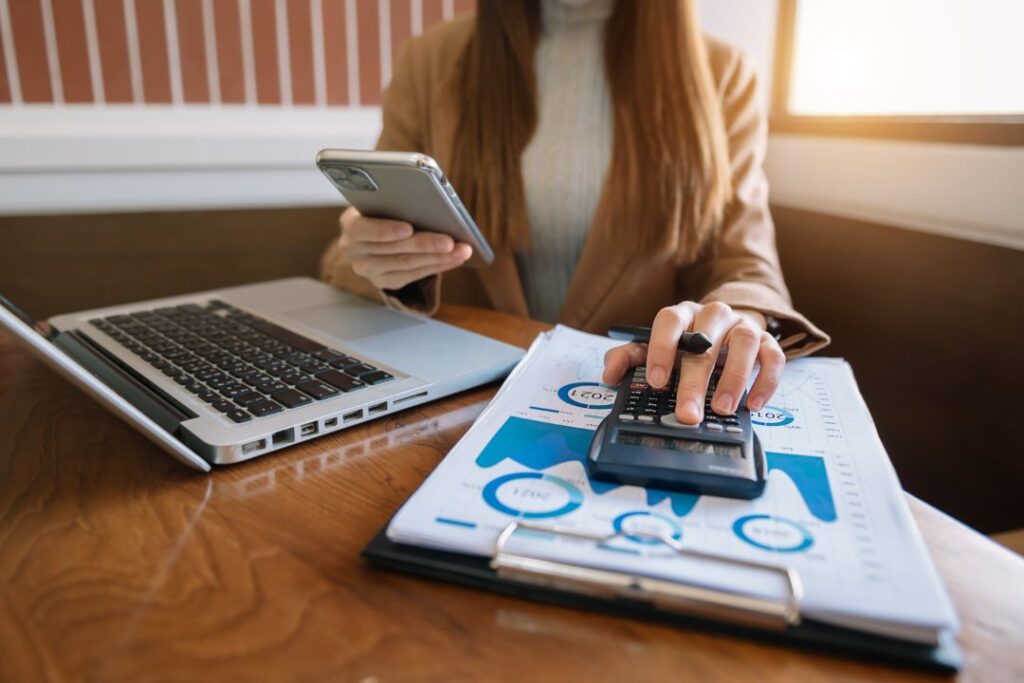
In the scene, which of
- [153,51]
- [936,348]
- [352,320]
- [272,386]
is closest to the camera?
[272,386]

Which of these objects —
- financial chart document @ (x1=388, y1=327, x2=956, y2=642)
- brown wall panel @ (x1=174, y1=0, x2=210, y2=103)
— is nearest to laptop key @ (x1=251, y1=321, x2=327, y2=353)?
financial chart document @ (x1=388, y1=327, x2=956, y2=642)

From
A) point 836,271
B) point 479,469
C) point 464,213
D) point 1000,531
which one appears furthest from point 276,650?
point 836,271

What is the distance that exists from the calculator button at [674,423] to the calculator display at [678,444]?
11mm

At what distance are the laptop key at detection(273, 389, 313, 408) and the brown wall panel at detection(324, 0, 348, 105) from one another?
1.03 metres

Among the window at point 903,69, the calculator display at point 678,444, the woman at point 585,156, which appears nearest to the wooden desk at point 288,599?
the calculator display at point 678,444

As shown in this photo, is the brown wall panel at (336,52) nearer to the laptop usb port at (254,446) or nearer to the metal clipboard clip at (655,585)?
the laptop usb port at (254,446)

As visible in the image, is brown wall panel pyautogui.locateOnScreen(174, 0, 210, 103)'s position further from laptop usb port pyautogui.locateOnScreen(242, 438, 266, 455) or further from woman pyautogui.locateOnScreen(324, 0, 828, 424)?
laptop usb port pyautogui.locateOnScreen(242, 438, 266, 455)

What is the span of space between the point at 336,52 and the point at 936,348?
1135 millimetres

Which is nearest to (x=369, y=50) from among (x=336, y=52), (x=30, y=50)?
(x=336, y=52)

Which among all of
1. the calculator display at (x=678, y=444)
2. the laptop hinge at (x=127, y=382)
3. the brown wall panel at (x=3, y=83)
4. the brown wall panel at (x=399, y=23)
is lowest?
the laptop hinge at (x=127, y=382)

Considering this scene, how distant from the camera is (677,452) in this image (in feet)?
1.38

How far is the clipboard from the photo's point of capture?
1.02 ft

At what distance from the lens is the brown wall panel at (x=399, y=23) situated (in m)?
1.42

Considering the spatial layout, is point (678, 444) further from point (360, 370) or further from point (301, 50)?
point (301, 50)
